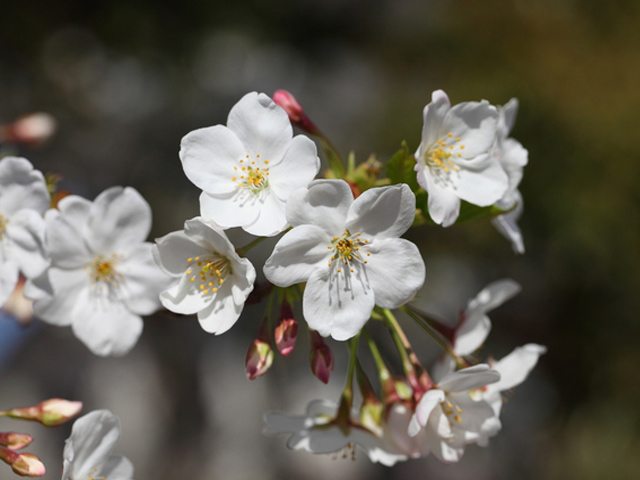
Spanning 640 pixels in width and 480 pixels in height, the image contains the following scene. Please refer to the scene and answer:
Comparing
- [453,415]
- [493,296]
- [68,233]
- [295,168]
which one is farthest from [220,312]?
[493,296]

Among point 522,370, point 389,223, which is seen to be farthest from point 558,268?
point 389,223

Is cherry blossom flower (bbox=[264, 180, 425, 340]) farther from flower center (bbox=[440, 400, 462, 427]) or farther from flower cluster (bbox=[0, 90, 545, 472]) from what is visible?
flower center (bbox=[440, 400, 462, 427])

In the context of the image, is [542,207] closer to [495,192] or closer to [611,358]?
[611,358]

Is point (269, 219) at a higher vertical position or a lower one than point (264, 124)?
lower

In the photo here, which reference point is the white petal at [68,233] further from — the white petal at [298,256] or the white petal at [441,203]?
the white petal at [441,203]

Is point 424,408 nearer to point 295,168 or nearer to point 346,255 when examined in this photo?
point 346,255

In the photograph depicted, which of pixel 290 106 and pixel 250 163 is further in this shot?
pixel 290 106

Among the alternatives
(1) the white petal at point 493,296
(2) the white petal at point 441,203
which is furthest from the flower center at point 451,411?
Answer: (2) the white petal at point 441,203
